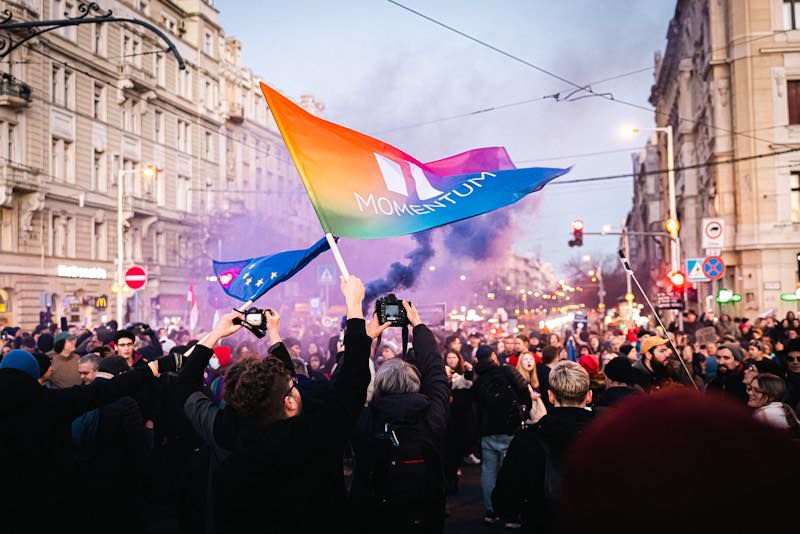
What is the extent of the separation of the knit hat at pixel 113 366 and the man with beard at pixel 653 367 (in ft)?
14.9

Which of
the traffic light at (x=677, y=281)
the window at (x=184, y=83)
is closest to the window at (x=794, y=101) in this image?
the traffic light at (x=677, y=281)

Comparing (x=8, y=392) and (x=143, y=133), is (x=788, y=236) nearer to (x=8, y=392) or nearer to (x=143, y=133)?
(x=8, y=392)

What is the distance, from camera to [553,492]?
4270 millimetres

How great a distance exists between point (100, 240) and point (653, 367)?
142 ft

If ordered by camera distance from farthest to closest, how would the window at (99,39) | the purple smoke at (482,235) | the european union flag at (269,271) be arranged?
the window at (99,39), the purple smoke at (482,235), the european union flag at (269,271)

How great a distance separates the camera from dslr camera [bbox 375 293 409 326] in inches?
196

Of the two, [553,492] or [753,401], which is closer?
[553,492]

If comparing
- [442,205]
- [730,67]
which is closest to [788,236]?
[730,67]

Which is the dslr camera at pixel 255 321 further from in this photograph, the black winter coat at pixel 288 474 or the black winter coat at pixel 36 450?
the black winter coat at pixel 288 474

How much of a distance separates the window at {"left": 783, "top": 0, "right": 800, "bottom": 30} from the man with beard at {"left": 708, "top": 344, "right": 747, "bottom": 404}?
28012 millimetres

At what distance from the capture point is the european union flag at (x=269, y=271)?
7.70 m

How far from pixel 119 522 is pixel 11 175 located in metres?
35.7

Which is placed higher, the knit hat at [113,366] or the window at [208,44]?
the window at [208,44]

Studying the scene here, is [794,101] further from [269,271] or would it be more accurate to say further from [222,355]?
[269,271]
